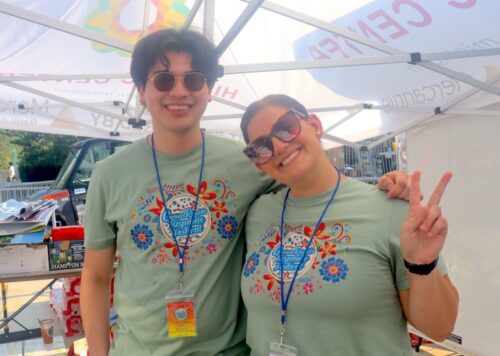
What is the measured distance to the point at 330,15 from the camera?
300cm

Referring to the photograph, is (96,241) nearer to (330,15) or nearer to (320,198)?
(320,198)

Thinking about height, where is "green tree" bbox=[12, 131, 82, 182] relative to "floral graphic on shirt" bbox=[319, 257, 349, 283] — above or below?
above

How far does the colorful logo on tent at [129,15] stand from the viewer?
12.5 feet

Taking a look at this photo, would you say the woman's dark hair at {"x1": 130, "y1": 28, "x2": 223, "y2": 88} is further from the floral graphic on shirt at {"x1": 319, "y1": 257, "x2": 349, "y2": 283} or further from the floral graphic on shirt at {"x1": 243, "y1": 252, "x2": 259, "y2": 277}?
the floral graphic on shirt at {"x1": 319, "y1": 257, "x2": 349, "y2": 283}

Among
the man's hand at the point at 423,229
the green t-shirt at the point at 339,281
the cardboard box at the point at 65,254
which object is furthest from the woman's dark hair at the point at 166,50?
the cardboard box at the point at 65,254

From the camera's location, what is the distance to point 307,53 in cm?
359

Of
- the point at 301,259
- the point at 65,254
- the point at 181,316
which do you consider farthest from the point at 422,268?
the point at 65,254

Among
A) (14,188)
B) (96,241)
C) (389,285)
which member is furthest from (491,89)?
(14,188)

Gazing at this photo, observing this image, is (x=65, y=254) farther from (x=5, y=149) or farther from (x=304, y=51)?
(x=5, y=149)

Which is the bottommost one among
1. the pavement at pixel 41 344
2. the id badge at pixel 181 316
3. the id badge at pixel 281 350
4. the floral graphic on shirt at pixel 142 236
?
the pavement at pixel 41 344

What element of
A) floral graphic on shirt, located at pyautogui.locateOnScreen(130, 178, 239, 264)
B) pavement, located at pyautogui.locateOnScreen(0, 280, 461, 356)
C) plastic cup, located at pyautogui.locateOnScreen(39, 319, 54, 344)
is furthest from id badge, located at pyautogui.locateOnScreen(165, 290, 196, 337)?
plastic cup, located at pyautogui.locateOnScreen(39, 319, 54, 344)

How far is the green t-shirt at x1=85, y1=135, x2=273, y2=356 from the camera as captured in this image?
146 cm

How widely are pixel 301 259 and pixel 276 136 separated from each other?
0.37 meters

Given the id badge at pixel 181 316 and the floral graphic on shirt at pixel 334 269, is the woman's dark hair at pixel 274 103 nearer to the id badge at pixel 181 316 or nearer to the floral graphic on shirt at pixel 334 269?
the floral graphic on shirt at pixel 334 269
